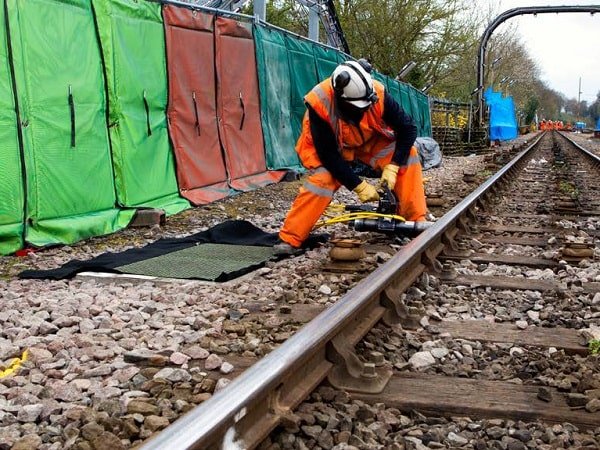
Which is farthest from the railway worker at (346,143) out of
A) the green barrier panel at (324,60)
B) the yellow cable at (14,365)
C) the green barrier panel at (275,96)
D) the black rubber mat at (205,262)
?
the green barrier panel at (324,60)

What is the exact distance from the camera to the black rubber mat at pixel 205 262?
4.86 m

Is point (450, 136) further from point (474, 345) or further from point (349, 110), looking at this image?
point (474, 345)

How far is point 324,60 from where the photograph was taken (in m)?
14.1

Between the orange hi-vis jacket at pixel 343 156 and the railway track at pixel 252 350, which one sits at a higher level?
the orange hi-vis jacket at pixel 343 156

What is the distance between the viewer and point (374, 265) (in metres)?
5.06

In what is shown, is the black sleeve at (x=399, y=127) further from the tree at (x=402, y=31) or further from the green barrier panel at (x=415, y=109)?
the tree at (x=402, y=31)

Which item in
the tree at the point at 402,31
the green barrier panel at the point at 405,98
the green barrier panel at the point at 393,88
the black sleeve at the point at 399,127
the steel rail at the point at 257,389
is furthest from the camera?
the tree at the point at 402,31

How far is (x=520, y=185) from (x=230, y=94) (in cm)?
460

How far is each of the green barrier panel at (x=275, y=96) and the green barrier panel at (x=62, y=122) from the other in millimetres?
4346

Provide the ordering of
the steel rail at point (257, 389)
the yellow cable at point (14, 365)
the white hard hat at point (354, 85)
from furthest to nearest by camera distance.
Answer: the white hard hat at point (354, 85) → the yellow cable at point (14, 365) → the steel rail at point (257, 389)

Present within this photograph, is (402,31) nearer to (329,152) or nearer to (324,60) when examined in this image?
(324,60)

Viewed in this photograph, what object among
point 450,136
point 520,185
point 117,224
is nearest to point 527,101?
point 450,136

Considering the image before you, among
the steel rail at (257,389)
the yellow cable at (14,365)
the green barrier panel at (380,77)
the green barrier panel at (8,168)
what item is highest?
the green barrier panel at (380,77)

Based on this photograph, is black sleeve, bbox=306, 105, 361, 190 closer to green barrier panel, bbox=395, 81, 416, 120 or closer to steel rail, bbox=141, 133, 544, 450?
steel rail, bbox=141, 133, 544, 450
